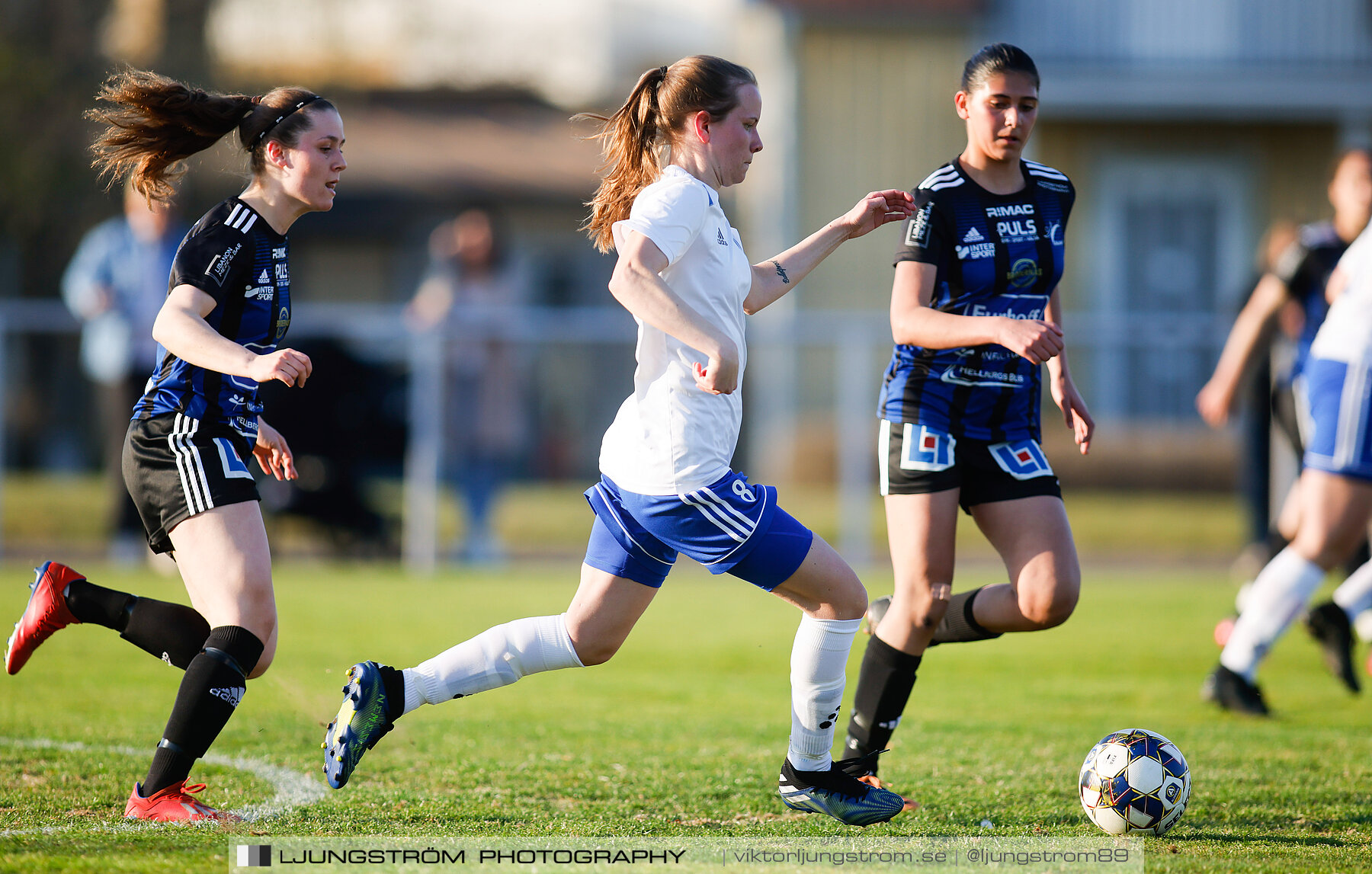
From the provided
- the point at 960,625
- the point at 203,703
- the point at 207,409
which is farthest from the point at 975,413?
the point at 203,703

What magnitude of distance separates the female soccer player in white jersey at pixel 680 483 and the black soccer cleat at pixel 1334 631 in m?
3.28

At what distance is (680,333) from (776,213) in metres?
14.3

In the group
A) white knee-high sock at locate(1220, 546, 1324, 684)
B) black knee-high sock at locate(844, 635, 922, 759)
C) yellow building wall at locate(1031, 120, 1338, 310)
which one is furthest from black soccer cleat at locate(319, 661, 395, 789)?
yellow building wall at locate(1031, 120, 1338, 310)

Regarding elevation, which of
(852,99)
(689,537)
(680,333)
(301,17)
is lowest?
(689,537)

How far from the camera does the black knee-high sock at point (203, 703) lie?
3627 mm

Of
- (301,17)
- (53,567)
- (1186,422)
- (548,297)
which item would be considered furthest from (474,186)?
(53,567)

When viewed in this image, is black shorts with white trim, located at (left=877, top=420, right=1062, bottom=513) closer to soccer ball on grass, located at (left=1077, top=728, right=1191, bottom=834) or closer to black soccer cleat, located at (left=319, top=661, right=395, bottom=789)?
soccer ball on grass, located at (left=1077, top=728, right=1191, bottom=834)

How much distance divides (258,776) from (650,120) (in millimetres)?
2401

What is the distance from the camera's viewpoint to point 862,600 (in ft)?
12.5

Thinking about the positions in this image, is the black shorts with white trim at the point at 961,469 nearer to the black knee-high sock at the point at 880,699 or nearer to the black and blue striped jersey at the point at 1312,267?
the black knee-high sock at the point at 880,699

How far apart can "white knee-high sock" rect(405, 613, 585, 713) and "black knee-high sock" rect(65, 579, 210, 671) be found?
0.68 m

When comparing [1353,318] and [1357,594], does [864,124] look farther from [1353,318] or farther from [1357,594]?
[1353,318]

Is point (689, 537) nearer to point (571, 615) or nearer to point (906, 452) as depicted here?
point (571, 615)

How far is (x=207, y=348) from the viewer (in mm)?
3564
